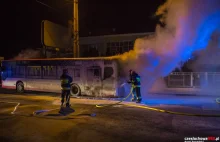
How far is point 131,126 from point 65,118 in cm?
266

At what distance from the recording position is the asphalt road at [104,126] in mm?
6004

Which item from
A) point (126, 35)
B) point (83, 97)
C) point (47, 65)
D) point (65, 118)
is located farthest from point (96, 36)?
point (65, 118)

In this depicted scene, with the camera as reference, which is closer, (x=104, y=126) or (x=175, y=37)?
(x=104, y=126)

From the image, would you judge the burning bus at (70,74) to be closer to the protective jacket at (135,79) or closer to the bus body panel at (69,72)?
the bus body panel at (69,72)

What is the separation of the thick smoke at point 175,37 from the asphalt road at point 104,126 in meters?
3.64

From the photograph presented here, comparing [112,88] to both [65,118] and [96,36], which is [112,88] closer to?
[65,118]

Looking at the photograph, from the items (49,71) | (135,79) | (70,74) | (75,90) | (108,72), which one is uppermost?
(49,71)

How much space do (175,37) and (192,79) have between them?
243 inches

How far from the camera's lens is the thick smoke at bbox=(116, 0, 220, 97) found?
11055 millimetres

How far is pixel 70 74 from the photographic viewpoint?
14.2 m

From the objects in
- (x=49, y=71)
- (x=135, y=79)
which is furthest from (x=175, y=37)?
(x=49, y=71)

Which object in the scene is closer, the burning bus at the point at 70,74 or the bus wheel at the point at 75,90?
the burning bus at the point at 70,74

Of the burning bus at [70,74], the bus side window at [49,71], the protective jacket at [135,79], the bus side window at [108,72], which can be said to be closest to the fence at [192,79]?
the burning bus at [70,74]

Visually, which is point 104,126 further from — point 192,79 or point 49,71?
point 192,79
